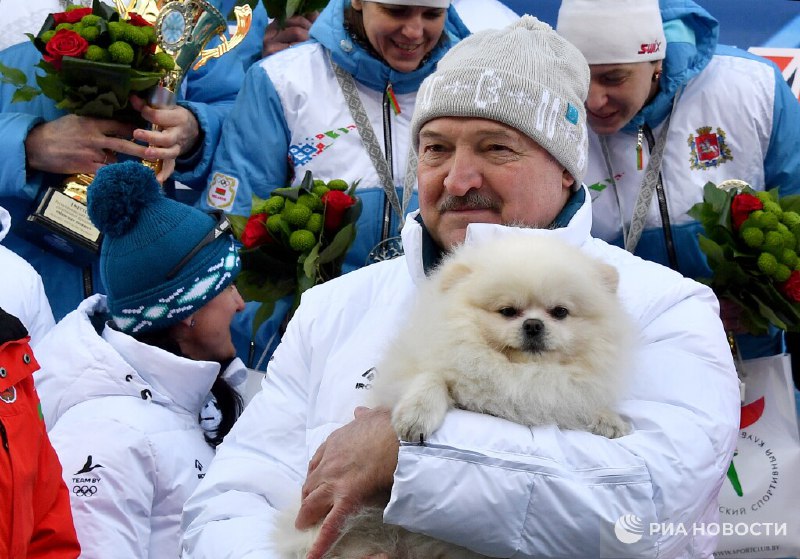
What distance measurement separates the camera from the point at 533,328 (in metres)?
2.05

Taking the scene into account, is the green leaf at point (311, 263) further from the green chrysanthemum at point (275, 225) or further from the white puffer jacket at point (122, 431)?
the white puffer jacket at point (122, 431)

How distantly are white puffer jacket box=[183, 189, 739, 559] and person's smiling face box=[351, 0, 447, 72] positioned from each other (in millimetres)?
1673

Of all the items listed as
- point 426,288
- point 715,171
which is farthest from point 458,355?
point 715,171

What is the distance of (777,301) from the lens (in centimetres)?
350

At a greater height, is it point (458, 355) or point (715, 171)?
point (458, 355)

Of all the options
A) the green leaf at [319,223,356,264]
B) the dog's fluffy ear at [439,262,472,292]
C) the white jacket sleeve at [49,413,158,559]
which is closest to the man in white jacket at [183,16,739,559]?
the dog's fluffy ear at [439,262,472,292]

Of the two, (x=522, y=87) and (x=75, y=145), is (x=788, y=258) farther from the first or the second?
(x=75, y=145)

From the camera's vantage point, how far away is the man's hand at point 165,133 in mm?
4004

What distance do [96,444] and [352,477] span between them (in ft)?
3.75

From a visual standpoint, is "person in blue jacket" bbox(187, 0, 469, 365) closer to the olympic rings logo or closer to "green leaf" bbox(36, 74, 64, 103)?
"green leaf" bbox(36, 74, 64, 103)


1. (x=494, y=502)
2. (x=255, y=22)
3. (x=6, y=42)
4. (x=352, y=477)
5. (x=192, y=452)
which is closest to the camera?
(x=494, y=502)

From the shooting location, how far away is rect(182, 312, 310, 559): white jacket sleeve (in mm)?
2189

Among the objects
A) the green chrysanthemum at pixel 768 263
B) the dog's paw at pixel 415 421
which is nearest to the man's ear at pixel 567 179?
the dog's paw at pixel 415 421

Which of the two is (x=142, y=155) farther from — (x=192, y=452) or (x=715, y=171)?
(x=715, y=171)
